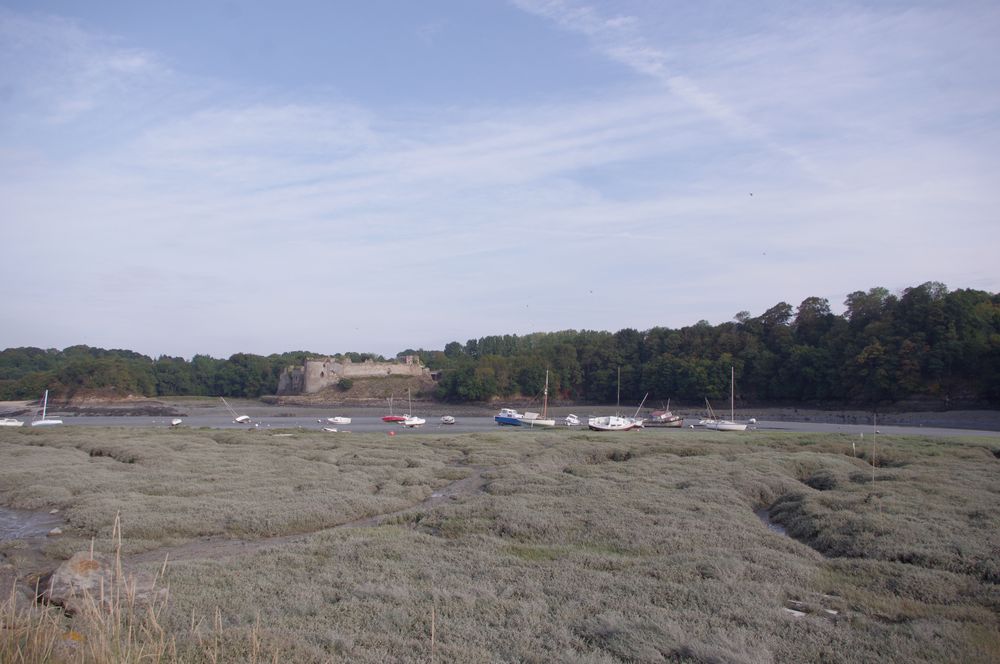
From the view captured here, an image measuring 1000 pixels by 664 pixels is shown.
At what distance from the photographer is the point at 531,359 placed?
124812 mm

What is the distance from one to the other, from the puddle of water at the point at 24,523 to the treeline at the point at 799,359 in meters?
81.1

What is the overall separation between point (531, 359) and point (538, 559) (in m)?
111

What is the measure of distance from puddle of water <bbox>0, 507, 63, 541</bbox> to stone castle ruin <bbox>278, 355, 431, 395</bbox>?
366 ft

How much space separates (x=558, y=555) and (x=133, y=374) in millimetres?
135538

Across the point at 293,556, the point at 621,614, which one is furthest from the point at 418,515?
the point at 621,614

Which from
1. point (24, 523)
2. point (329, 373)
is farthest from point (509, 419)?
point (329, 373)

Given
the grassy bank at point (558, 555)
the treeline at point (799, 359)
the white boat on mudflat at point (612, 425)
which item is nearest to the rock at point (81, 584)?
the grassy bank at point (558, 555)

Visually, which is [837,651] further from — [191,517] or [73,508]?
[73,508]

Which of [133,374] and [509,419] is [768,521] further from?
[133,374]

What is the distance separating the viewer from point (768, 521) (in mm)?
19234

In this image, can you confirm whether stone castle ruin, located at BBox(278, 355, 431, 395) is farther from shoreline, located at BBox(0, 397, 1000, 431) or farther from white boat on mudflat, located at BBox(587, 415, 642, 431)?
white boat on mudflat, located at BBox(587, 415, 642, 431)

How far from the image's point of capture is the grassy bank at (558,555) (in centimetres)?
899

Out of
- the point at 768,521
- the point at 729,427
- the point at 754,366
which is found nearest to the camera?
the point at 768,521

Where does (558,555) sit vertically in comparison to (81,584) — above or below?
below
